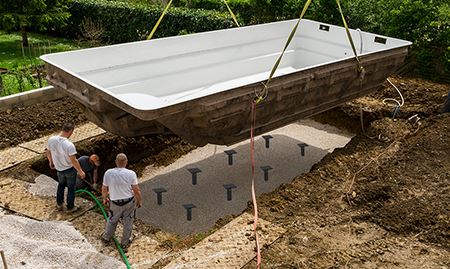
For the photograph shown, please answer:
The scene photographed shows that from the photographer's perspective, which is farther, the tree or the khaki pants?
the tree

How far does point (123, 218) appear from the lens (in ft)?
20.8

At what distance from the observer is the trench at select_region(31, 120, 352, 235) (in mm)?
7750

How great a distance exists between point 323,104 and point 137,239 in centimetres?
376

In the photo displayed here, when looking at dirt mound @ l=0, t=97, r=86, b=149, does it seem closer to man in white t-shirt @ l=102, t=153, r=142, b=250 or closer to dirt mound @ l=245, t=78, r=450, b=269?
man in white t-shirt @ l=102, t=153, r=142, b=250

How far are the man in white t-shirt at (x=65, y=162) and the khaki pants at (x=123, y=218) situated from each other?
2.29 ft

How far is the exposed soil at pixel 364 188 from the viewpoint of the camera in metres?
5.95

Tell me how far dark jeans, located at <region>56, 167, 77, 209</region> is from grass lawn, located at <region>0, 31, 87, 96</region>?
152 inches

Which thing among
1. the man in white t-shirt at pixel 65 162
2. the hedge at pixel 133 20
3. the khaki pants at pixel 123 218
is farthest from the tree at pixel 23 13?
the khaki pants at pixel 123 218

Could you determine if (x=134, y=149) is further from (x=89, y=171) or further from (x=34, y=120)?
(x=34, y=120)

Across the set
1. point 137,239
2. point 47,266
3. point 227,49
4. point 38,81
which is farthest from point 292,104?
point 38,81

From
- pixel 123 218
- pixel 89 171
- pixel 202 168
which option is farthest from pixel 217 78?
pixel 123 218

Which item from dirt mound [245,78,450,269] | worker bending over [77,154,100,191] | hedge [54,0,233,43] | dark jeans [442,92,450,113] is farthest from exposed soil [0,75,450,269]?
hedge [54,0,233,43]

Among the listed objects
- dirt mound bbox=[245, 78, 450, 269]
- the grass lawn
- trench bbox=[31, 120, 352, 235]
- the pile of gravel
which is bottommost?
trench bbox=[31, 120, 352, 235]

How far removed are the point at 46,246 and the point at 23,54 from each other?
28.0ft
